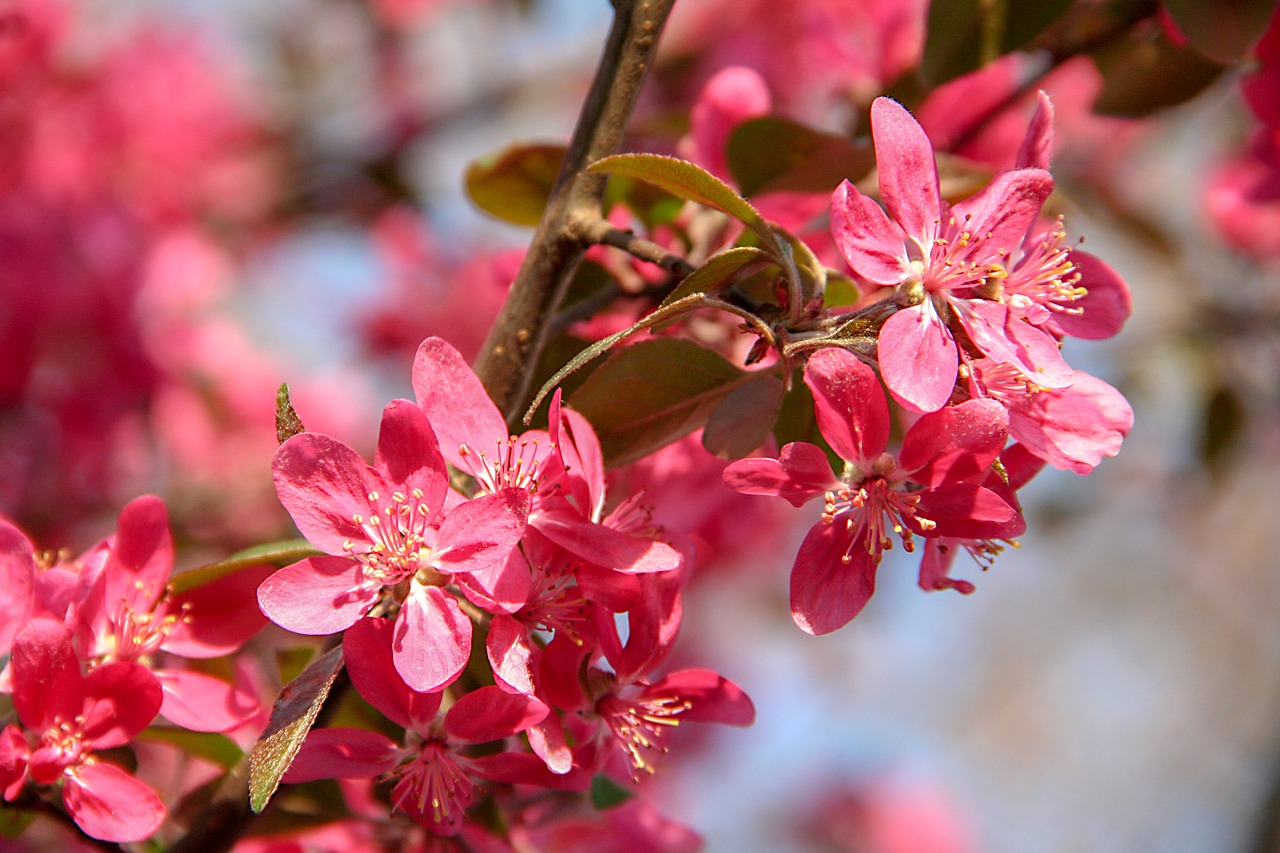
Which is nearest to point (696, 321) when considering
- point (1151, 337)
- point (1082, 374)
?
point (1082, 374)

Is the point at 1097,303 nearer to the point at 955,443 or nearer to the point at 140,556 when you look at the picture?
the point at 955,443

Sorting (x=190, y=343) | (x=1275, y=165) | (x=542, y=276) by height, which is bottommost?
(x=190, y=343)

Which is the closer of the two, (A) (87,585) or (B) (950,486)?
(B) (950,486)

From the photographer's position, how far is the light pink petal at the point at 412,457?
76 centimetres

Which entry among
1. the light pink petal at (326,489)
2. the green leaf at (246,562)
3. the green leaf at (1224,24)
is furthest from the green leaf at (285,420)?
the green leaf at (1224,24)

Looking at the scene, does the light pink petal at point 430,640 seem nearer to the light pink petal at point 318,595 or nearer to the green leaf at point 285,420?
the light pink petal at point 318,595

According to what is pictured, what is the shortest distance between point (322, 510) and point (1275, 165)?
969 millimetres

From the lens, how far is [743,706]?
0.89 meters

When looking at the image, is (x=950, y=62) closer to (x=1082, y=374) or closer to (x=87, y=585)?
(x=1082, y=374)

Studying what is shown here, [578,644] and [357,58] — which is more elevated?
[578,644]

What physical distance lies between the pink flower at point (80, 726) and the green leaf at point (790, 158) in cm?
72

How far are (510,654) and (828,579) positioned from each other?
0.24m

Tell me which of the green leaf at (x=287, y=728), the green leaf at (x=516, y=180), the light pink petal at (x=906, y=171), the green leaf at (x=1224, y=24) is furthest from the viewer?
the green leaf at (x=516, y=180)

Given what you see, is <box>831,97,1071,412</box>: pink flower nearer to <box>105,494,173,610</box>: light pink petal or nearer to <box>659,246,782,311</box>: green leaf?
<box>659,246,782,311</box>: green leaf
